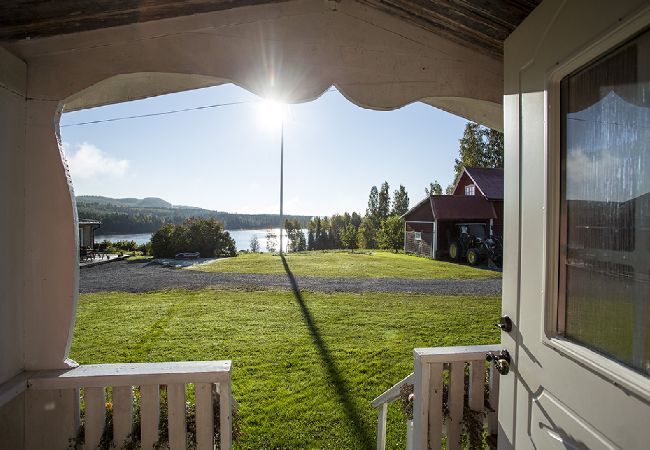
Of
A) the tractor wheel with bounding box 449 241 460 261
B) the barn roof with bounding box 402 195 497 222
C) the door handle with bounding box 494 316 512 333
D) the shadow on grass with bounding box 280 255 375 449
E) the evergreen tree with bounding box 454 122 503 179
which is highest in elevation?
the evergreen tree with bounding box 454 122 503 179

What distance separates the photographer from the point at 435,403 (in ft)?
5.73

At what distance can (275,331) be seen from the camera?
4977 millimetres

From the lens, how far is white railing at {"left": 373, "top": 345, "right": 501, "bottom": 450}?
1.73 m

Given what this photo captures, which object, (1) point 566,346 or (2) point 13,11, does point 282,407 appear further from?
(2) point 13,11

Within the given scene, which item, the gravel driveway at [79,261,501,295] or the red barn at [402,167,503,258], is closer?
the gravel driveway at [79,261,501,295]

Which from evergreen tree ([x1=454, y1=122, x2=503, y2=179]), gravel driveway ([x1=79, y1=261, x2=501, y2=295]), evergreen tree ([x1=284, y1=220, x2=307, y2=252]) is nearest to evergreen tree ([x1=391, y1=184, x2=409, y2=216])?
evergreen tree ([x1=284, y1=220, x2=307, y2=252])

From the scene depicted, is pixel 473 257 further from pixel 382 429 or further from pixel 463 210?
pixel 382 429

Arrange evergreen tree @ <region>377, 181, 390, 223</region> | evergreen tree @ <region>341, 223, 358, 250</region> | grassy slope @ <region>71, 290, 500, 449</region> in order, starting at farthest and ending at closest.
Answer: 1. evergreen tree @ <region>377, 181, 390, 223</region>
2. evergreen tree @ <region>341, 223, 358, 250</region>
3. grassy slope @ <region>71, 290, 500, 449</region>

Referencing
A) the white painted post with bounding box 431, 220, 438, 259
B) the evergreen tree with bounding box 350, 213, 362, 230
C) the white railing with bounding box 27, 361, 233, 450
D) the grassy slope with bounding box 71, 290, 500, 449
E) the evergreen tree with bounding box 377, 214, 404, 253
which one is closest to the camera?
the white railing with bounding box 27, 361, 233, 450

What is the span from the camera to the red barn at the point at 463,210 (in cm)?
1373

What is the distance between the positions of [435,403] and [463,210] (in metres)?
13.5

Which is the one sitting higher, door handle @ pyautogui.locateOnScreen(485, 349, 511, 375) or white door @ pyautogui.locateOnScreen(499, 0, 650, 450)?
white door @ pyautogui.locateOnScreen(499, 0, 650, 450)

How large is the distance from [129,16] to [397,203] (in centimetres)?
3778

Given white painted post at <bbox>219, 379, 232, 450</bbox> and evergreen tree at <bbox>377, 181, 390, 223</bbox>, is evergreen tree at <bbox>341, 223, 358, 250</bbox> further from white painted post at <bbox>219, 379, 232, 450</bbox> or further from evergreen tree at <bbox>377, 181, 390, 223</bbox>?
white painted post at <bbox>219, 379, 232, 450</bbox>
